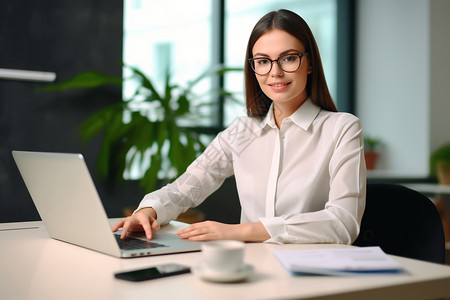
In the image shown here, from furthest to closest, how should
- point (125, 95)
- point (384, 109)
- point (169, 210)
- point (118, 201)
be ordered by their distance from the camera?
point (384, 109)
point (125, 95)
point (118, 201)
point (169, 210)

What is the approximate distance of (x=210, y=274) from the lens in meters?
0.81

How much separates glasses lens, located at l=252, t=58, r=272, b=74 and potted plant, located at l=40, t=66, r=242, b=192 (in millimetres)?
1194

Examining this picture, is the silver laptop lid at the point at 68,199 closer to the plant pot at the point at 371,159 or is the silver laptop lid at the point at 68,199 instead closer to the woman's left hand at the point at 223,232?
the woman's left hand at the point at 223,232

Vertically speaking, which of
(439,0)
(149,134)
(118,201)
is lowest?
(118,201)

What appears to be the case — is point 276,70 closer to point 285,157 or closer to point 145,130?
point 285,157

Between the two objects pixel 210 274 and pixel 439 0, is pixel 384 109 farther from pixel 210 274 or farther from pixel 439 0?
pixel 210 274

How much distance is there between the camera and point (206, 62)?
3.80 meters

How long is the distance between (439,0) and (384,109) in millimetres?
1010

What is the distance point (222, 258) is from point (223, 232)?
1.24 ft

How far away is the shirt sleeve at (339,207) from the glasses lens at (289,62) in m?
0.22

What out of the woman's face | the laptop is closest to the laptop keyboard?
the laptop

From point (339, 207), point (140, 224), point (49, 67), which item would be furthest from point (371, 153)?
point (140, 224)

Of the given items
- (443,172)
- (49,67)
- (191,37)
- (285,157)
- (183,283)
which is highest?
(191,37)

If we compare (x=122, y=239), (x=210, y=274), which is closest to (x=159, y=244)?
(x=122, y=239)
